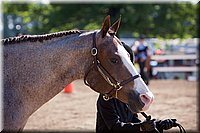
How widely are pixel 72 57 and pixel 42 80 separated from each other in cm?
28

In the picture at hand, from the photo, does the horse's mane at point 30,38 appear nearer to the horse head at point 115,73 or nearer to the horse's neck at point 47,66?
the horse's neck at point 47,66

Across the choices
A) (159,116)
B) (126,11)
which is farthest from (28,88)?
(126,11)

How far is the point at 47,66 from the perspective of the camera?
9.78ft

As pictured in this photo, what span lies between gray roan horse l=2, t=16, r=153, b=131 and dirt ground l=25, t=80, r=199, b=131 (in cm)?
381

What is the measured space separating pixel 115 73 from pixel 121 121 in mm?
720

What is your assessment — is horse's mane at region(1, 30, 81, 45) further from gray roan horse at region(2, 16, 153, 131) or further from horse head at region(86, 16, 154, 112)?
horse head at region(86, 16, 154, 112)

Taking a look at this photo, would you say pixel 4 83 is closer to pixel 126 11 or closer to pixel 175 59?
pixel 175 59

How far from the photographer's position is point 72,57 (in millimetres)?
3004

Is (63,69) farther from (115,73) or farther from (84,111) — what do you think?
(84,111)

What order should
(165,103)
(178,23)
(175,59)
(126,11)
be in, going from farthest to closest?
1. (178,23)
2. (126,11)
3. (175,59)
4. (165,103)

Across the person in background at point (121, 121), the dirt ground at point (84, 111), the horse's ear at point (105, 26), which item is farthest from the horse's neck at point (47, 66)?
the dirt ground at point (84, 111)

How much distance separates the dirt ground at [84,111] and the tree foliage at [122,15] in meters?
10.9

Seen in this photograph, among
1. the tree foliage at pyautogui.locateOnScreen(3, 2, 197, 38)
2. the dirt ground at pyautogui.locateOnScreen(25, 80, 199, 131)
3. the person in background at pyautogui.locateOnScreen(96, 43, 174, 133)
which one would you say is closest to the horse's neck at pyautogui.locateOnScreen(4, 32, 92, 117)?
the person in background at pyautogui.locateOnScreen(96, 43, 174, 133)

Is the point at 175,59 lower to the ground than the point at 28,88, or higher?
lower
